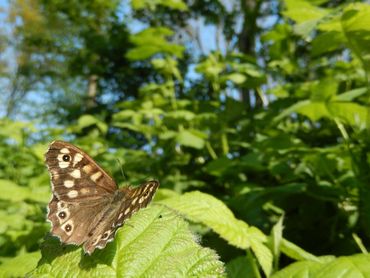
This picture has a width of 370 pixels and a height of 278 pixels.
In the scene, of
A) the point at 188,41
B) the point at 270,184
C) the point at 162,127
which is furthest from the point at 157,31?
the point at 188,41

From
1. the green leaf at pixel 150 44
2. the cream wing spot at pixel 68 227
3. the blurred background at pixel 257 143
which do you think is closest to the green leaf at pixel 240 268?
the blurred background at pixel 257 143

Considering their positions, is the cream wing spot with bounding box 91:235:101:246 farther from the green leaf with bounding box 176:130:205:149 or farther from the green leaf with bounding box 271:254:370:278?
the green leaf with bounding box 176:130:205:149

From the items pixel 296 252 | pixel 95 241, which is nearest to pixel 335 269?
pixel 296 252

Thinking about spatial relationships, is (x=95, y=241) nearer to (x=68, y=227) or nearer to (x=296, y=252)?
(x=68, y=227)

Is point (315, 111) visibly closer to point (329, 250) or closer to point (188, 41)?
point (329, 250)

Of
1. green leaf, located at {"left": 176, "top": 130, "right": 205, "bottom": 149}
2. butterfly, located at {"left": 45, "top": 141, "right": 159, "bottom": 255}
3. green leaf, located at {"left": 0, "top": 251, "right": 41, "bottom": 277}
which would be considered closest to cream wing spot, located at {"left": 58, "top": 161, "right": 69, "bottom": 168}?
butterfly, located at {"left": 45, "top": 141, "right": 159, "bottom": 255}

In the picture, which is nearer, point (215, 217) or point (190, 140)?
point (215, 217)
